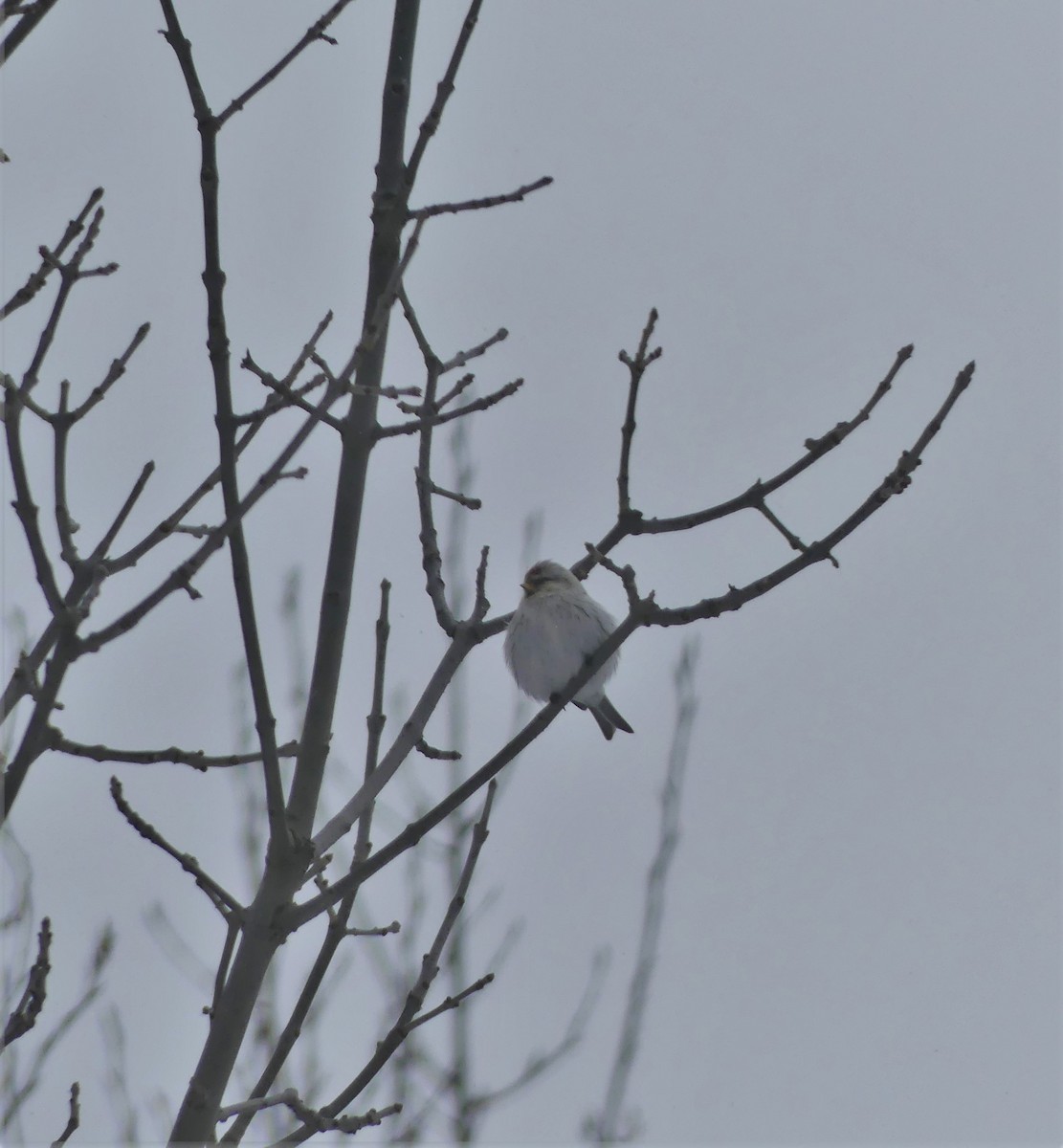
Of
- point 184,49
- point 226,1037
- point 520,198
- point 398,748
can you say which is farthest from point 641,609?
point 184,49

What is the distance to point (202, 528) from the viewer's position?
3100mm

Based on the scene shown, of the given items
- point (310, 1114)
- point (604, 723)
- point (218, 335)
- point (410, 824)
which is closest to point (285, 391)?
point (218, 335)

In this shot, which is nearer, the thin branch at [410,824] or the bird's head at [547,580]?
the thin branch at [410,824]

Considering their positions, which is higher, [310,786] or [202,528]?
[202,528]

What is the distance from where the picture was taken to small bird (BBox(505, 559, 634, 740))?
5.93 m

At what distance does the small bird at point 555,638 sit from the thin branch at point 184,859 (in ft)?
9.58

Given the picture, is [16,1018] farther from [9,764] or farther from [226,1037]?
[9,764]

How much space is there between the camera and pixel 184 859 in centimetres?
302

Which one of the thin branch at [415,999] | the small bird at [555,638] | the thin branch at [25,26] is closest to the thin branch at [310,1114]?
the thin branch at [415,999]

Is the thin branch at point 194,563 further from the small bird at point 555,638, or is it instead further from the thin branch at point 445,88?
the small bird at point 555,638

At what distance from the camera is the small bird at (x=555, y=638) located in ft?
19.4

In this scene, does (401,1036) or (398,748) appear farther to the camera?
(398,748)

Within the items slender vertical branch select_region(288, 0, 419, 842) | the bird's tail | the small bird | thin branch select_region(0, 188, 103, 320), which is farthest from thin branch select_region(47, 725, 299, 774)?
the bird's tail

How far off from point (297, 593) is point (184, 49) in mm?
3698
